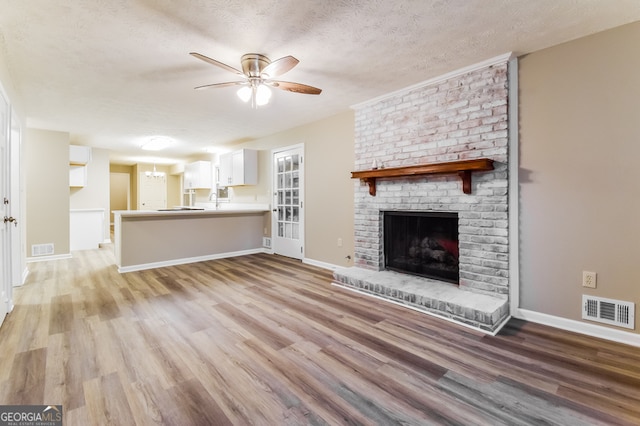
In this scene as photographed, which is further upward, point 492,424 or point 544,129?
point 544,129

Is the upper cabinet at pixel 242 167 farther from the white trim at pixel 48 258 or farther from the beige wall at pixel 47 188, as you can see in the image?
the white trim at pixel 48 258

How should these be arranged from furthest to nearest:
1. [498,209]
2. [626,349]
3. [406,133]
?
[406,133] < [498,209] < [626,349]

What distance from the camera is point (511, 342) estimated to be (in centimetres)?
228

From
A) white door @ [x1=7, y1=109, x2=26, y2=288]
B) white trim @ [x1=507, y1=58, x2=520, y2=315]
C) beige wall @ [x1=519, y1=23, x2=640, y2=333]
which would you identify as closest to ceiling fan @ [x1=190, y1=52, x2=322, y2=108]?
white trim @ [x1=507, y1=58, x2=520, y2=315]

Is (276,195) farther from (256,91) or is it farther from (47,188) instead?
(47,188)

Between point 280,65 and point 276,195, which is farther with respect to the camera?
point 276,195

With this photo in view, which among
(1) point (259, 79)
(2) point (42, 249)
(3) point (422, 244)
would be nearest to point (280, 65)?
(1) point (259, 79)

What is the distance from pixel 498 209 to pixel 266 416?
2622 mm

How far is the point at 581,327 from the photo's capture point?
95.3 inches

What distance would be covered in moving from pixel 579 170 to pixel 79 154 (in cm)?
831

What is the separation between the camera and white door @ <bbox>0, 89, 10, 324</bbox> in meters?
2.56

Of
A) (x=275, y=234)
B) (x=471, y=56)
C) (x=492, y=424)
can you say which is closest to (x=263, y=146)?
(x=275, y=234)

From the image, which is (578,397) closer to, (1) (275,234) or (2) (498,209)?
(2) (498,209)

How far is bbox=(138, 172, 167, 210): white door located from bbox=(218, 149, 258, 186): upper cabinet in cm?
435
